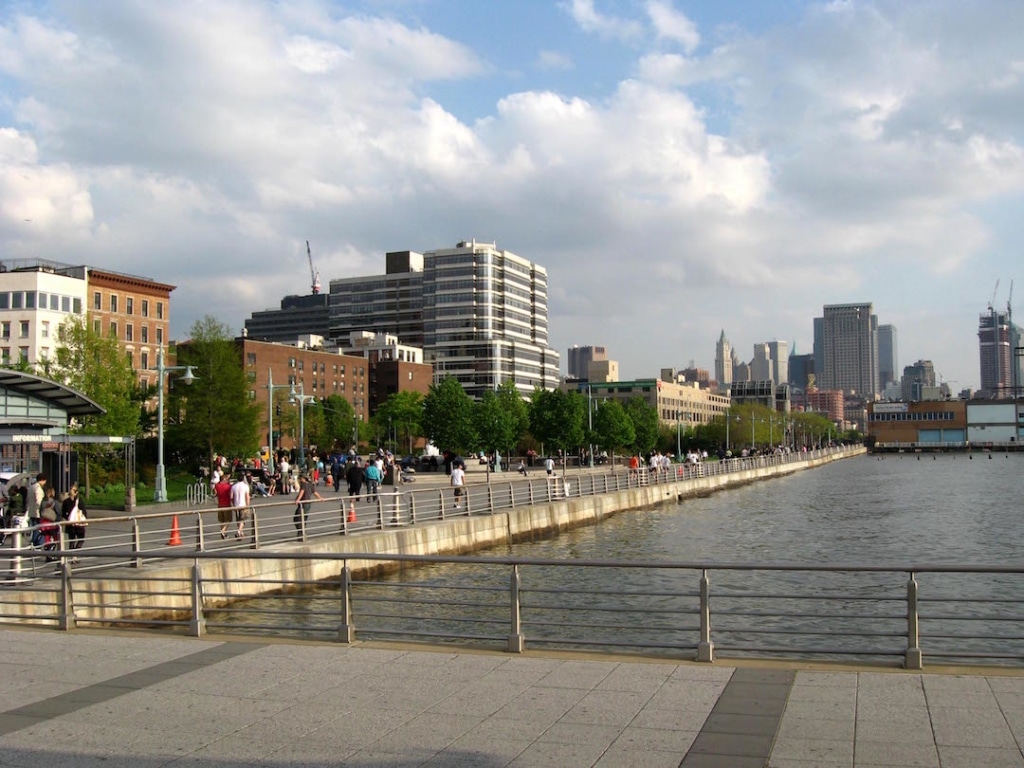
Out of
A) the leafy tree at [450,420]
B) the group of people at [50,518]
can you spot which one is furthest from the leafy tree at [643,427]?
the group of people at [50,518]

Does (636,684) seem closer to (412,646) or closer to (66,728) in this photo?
(412,646)

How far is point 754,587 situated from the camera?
26.9 metres

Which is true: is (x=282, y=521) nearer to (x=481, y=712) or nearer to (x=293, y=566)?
(x=293, y=566)

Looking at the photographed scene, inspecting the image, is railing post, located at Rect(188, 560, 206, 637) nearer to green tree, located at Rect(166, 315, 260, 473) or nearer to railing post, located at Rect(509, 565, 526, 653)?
railing post, located at Rect(509, 565, 526, 653)

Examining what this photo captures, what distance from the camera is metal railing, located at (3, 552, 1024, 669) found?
13.5 meters

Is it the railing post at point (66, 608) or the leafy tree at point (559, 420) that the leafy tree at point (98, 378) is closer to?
the railing post at point (66, 608)

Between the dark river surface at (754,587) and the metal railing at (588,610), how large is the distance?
0.27 ft

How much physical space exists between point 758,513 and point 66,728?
5184 centimetres

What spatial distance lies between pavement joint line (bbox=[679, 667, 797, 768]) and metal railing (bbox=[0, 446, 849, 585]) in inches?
313

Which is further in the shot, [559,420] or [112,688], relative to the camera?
[559,420]

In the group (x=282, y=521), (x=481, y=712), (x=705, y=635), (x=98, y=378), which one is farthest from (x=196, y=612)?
(x=98, y=378)

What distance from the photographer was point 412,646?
12.2 metres

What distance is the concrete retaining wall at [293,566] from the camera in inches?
685

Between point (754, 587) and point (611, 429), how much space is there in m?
81.2
